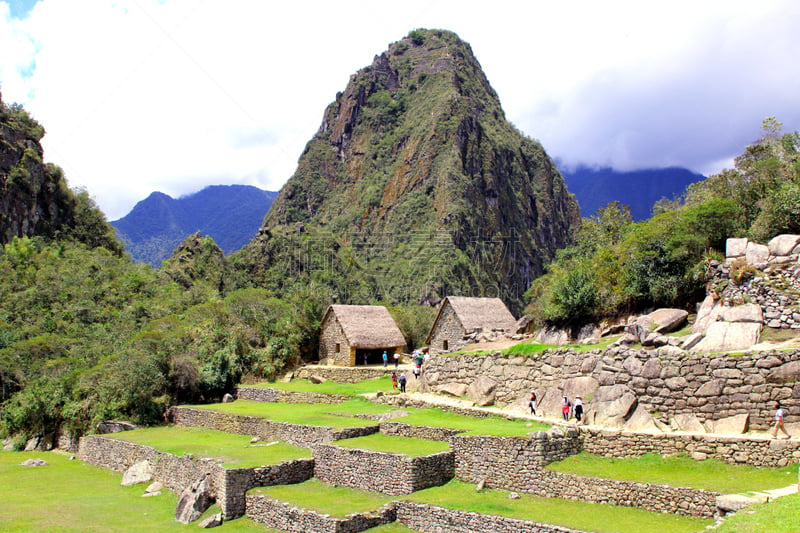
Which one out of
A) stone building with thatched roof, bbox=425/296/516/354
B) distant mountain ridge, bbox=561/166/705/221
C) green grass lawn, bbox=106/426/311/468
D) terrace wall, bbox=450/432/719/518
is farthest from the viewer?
distant mountain ridge, bbox=561/166/705/221

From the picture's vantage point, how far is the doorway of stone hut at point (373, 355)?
30.6m

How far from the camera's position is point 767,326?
13.2 metres

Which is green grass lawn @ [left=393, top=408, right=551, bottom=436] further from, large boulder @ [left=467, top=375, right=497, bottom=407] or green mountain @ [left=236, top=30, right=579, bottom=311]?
green mountain @ [left=236, top=30, right=579, bottom=311]

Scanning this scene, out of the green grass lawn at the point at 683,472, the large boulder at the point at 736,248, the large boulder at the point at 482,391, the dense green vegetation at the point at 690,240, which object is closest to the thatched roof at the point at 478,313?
the dense green vegetation at the point at 690,240

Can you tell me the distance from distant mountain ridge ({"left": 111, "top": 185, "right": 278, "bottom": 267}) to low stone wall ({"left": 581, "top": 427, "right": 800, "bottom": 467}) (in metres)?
76.2

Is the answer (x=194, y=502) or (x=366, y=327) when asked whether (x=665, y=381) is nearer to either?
(x=194, y=502)

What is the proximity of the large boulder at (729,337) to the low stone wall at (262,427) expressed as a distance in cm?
842

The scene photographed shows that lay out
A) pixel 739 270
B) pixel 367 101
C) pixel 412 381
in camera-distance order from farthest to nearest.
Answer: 1. pixel 367 101
2. pixel 412 381
3. pixel 739 270

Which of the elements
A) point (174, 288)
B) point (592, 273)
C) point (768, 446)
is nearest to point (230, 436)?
point (592, 273)

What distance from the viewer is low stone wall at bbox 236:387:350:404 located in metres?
21.6

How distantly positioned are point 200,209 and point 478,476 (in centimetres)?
11451

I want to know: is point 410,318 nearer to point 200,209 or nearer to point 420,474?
point 420,474

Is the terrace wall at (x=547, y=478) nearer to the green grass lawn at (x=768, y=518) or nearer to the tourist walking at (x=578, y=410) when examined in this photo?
the tourist walking at (x=578, y=410)

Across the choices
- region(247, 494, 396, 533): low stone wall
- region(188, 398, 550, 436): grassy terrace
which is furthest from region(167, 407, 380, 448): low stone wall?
region(247, 494, 396, 533): low stone wall
